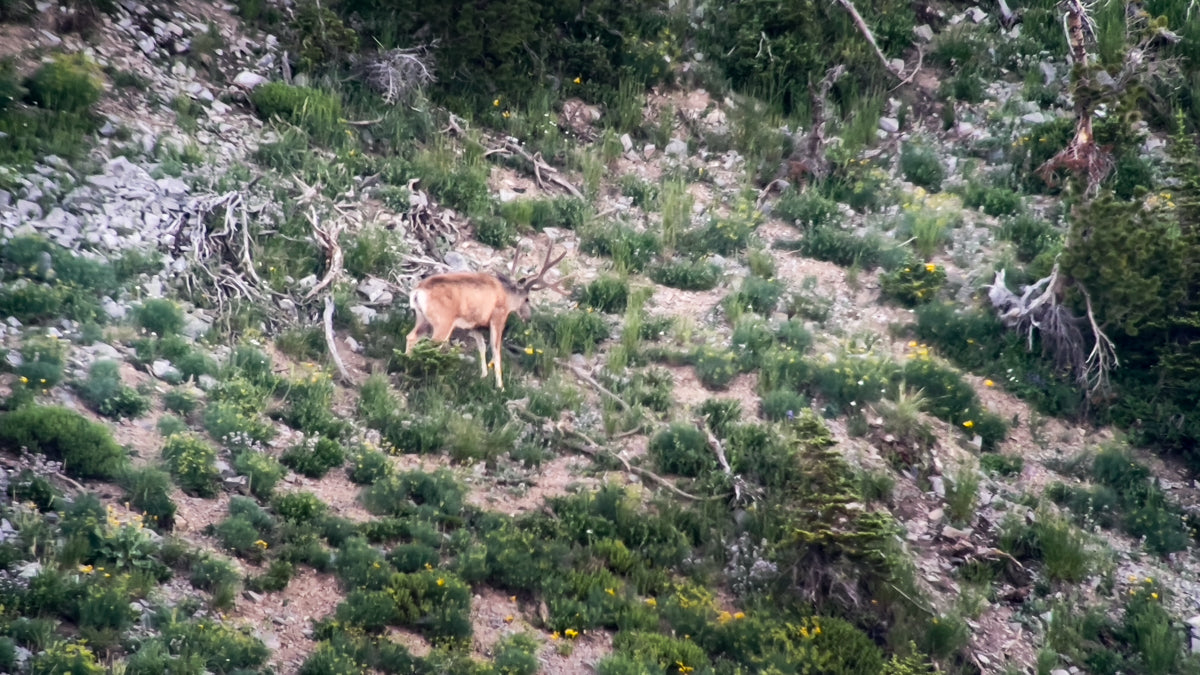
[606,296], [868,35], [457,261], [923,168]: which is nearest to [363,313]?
[457,261]

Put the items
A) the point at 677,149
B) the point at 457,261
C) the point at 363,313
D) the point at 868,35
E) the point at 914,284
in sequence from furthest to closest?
1. the point at 868,35
2. the point at 677,149
3. the point at 914,284
4. the point at 457,261
5. the point at 363,313

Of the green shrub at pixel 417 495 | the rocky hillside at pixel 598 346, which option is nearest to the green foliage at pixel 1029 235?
the rocky hillside at pixel 598 346

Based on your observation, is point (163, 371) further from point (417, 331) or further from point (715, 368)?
point (715, 368)

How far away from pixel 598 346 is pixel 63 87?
5.68 meters

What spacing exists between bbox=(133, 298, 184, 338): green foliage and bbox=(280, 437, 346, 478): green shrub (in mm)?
1542

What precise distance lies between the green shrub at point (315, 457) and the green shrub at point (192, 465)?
2.37 feet

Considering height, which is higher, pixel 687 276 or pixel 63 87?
pixel 63 87

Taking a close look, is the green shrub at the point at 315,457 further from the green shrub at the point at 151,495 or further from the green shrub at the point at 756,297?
the green shrub at the point at 756,297

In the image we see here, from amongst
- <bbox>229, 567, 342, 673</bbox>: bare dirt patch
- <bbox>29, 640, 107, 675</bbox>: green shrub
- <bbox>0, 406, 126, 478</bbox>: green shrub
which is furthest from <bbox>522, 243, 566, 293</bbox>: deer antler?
<bbox>29, 640, 107, 675</bbox>: green shrub

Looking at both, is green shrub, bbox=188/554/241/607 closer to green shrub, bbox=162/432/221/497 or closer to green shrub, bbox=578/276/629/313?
green shrub, bbox=162/432/221/497

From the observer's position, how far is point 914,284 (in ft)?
44.5

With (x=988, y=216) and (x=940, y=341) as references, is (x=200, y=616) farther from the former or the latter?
(x=988, y=216)

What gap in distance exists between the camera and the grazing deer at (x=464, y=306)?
1150cm

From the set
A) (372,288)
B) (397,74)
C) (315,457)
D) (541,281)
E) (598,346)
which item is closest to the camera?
(315,457)
